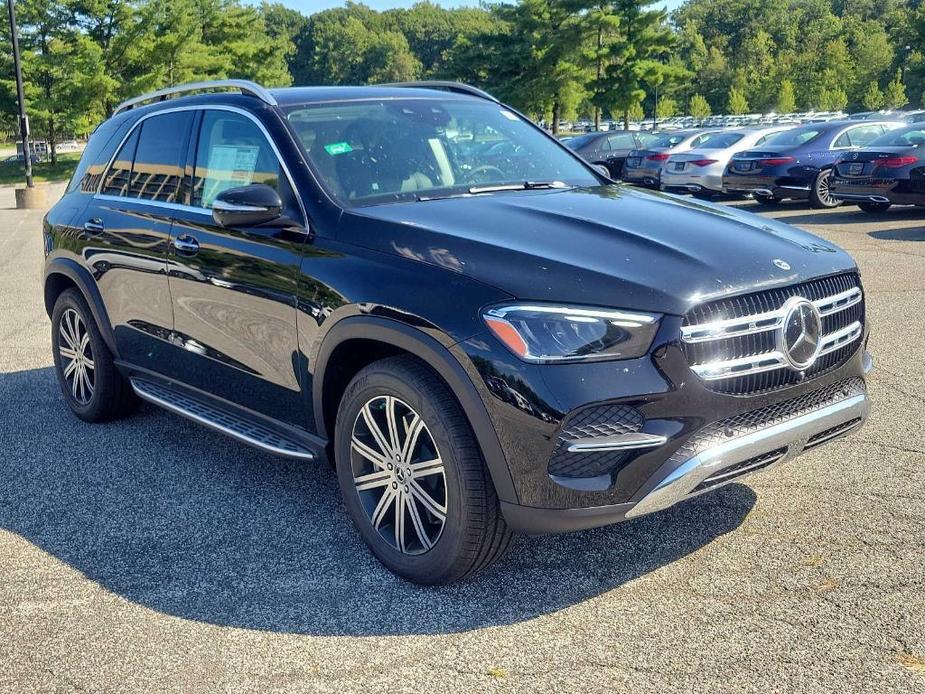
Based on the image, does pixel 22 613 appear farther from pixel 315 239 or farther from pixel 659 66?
pixel 659 66

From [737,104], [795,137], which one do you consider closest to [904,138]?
[795,137]

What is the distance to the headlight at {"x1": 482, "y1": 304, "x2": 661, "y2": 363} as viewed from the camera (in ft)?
10.4

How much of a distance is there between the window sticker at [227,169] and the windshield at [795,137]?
15.1 metres

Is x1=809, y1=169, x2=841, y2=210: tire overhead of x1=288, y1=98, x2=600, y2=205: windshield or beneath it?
beneath

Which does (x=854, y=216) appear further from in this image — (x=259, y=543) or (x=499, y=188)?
(x=259, y=543)

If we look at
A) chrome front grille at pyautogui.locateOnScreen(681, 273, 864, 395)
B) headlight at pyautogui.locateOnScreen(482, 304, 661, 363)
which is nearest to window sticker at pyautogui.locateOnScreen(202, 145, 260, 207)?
headlight at pyautogui.locateOnScreen(482, 304, 661, 363)

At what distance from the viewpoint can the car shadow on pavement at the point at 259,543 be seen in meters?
3.56

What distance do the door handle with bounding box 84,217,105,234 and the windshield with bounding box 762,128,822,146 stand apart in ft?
49.0

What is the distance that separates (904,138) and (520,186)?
12.5 meters

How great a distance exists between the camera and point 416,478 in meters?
3.63

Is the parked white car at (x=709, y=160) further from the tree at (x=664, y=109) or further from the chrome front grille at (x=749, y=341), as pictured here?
the tree at (x=664, y=109)

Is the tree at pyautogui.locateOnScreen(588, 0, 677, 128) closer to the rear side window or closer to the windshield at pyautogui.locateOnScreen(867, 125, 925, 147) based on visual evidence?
the windshield at pyautogui.locateOnScreen(867, 125, 925, 147)

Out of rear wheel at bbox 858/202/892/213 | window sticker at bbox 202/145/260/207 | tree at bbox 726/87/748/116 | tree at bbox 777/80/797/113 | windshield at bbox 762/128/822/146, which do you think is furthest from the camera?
tree at bbox 726/87/748/116

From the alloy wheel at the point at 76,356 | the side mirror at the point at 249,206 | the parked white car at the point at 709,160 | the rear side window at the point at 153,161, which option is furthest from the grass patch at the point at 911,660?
the parked white car at the point at 709,160
